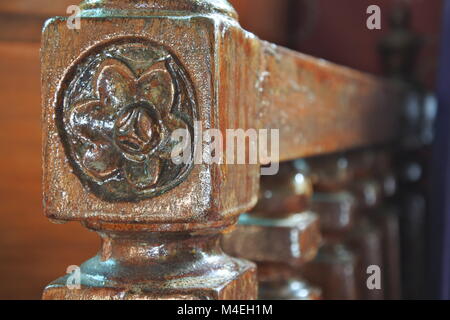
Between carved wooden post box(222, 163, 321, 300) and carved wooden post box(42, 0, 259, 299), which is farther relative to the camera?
carved wooden post box(222, 163, 321, 300)

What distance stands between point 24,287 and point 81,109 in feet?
2.89

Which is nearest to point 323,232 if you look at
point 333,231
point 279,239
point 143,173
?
point 333,231

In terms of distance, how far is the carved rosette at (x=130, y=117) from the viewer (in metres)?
0.34

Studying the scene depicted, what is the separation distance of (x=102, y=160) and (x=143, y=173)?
0.02 meters

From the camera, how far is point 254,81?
0.43 m

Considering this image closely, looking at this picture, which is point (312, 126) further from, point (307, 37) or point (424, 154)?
point (307, 37)

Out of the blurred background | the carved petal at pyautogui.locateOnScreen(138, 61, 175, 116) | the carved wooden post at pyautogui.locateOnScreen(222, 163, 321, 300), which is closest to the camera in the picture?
the carved petal at pyautogui.locateOnScreen(138, 61, 175, 116)

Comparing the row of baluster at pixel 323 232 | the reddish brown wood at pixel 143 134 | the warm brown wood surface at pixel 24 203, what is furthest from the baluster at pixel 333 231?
the warm brown wood surface at pixel 24 203

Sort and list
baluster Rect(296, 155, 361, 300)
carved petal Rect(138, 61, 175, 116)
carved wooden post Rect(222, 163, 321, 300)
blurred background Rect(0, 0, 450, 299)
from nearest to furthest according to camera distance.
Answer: carved petal Rect(138, 61, 175, 116) < carved wooden post Rect(222, 163, 321, 300) < baluster Rect(296, 155, 361, 300) < blurred background Rect(0, 0, 450, 299)

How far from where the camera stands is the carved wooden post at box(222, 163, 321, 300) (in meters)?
0.58

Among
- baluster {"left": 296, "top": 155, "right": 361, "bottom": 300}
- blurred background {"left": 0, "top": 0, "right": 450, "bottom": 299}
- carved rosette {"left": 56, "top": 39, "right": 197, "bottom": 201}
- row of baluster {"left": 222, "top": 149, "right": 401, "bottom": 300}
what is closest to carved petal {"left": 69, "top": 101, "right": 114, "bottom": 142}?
carved rosette {"left": 56, "top": 39, "right": 197, "bottom": 201}

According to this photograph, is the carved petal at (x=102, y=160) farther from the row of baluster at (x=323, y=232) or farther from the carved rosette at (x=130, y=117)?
the row of baluster at (x=323, y=232)

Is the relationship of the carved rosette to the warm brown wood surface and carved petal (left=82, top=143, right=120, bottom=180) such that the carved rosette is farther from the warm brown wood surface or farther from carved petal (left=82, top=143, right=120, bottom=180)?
the warm brown wood surface
